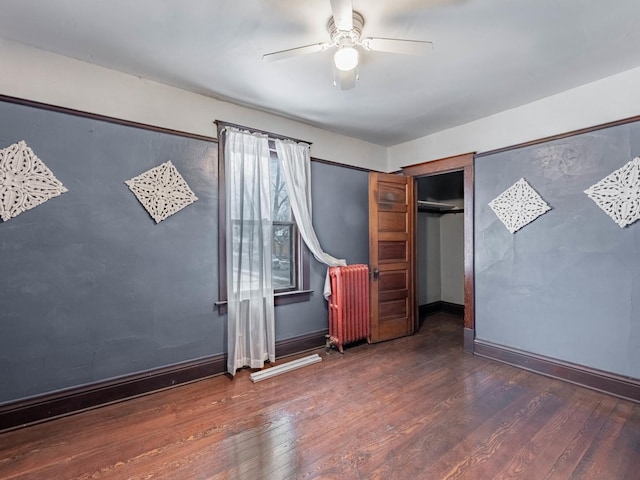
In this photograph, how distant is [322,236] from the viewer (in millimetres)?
3730

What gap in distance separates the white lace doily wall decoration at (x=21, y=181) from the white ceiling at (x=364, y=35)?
79 centimetres

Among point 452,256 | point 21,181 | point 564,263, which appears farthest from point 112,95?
point 452,256

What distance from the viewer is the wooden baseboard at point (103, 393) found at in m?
2.09

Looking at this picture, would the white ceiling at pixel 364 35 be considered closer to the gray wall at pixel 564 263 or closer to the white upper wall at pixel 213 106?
the white upper wall at pixel 213 106

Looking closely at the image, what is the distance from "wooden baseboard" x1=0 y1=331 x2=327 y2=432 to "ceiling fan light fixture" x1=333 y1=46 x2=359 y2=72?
2713 mm

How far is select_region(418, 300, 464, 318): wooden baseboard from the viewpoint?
5.17 metres

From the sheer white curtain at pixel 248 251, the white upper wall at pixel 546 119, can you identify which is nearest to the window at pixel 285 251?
the sheer white curtain at pixel 248 251

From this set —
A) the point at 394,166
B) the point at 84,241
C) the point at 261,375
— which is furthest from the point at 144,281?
the point at 394,166

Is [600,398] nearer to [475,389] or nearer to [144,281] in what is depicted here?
[475,389]

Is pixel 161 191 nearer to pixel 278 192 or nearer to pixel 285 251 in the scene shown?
pixel 278 192

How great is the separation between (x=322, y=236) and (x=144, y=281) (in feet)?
6.42

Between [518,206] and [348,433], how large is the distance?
2.69 m

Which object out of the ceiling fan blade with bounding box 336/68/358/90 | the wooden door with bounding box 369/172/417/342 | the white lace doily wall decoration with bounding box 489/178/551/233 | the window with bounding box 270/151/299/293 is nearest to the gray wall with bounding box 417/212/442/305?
the wooden door with bounding box 369/172/417/342

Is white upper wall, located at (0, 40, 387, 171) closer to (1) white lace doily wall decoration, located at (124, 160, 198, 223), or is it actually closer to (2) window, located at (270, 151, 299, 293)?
(1) white lace doily wall decoration, located at (124, 160, 198, 223)
